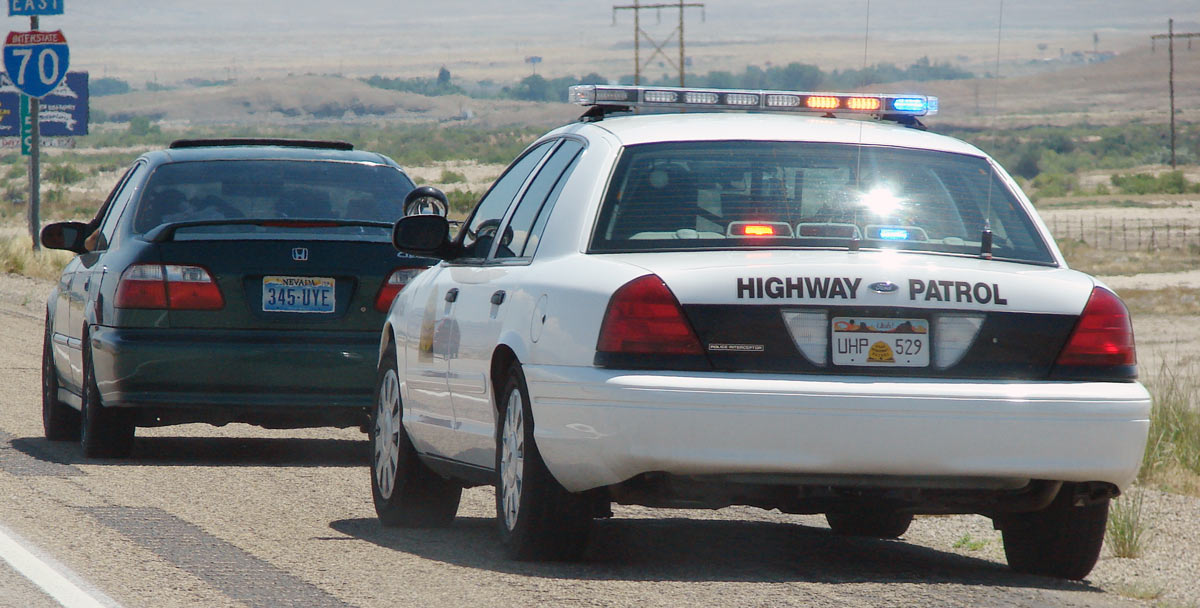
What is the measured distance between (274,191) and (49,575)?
171 inches

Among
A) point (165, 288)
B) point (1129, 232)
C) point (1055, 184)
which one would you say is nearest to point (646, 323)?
point (165, 288)

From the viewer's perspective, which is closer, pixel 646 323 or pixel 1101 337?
pixel 646 323

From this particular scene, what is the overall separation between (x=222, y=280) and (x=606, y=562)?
11.7 ft

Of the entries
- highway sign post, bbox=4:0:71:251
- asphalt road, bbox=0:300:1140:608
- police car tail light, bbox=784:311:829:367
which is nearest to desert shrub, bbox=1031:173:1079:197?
highway sign post, bbox=4:0:71:251

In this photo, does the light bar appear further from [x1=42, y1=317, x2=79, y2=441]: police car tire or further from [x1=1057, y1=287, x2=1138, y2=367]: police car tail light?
[x1=42, y1=317, x2=79, y2=441]: police car tire

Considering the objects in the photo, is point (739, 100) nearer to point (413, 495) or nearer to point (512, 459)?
point (512, 459)

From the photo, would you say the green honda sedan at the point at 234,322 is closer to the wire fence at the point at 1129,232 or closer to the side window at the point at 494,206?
the side window at the point at 494,206

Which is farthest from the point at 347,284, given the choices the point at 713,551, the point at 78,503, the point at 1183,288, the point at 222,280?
the point at 1183,288

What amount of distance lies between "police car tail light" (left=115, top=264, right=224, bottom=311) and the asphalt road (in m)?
0.81

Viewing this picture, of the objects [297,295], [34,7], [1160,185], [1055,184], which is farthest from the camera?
[1055,184]

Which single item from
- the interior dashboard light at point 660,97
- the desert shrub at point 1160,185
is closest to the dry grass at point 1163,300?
the interior dashboard light at point 660,97

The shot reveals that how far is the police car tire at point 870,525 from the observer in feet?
26.0

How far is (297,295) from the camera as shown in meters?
9.64

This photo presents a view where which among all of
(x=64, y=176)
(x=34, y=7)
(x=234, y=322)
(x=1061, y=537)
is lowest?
(x=64, y=176)
